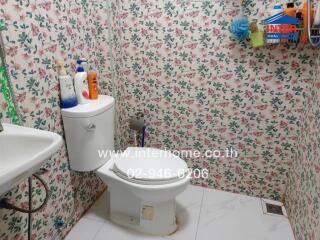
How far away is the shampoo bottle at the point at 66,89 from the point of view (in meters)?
1.18

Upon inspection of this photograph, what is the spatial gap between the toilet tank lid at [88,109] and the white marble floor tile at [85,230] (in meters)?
0.73

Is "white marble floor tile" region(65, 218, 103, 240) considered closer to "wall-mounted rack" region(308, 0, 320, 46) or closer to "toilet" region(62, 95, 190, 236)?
"toilet" region(62, 95, 190, 236)

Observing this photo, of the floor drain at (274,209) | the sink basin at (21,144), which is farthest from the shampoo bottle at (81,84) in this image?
the floor drain at (274,209)

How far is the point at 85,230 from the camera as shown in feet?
4.72

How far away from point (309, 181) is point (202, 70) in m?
0.86

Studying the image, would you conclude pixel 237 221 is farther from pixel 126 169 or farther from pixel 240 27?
pixel 240 27

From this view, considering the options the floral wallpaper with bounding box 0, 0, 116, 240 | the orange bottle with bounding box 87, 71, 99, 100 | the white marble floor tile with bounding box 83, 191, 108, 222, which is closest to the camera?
the floral wallpaper with bounding box 0, 0, 116, 240

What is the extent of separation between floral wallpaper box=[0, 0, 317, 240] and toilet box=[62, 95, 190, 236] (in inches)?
4.6

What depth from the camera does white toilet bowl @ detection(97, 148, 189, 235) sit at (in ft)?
4.00

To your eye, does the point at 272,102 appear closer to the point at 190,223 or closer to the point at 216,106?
the point at 216,106

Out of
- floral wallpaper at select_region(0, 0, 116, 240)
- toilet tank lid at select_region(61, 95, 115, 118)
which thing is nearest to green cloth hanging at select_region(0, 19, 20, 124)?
floral wallpaper at select_region(0, 0, 116, 240)

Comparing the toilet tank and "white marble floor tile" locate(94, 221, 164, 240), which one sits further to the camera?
"white marble floor tile" locate(94, 221, 164, 240)

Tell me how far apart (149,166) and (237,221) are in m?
0.72

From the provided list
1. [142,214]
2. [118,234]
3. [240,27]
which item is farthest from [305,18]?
[118,234]
